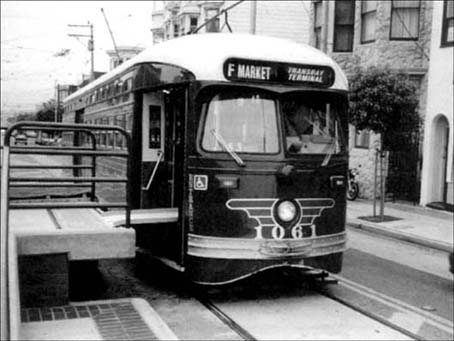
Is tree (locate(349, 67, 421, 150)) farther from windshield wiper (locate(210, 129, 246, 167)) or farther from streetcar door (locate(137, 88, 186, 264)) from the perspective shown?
windshield wiper (locate(210, 129, 246, 167))

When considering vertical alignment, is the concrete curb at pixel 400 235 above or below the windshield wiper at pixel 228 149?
below

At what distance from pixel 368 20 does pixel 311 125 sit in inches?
568

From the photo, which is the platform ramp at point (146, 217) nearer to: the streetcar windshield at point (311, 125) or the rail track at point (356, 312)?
the rail track at point (356, 312)

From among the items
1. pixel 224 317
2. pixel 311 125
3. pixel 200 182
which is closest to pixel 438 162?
pixel 311 125

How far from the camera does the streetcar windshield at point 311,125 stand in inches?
315

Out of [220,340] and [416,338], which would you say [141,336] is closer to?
[220,340]

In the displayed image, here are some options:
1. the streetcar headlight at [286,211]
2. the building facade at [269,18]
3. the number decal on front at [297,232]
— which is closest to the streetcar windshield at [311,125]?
the streetcar headlight at [286,211]

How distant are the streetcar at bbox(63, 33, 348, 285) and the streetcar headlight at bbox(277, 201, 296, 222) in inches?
0.5

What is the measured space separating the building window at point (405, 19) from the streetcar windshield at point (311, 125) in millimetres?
13095

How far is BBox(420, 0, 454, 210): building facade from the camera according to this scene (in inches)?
702

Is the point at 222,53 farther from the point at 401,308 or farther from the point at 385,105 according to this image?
the point at 385,105

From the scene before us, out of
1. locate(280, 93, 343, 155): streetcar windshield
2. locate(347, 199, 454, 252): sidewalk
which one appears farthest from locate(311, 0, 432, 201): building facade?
locate(280, 93, 343, 155): streetcar windshield

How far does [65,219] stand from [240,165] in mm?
2119

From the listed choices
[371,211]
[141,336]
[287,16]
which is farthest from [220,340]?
[287,16]
